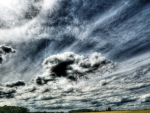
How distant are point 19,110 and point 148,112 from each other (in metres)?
166

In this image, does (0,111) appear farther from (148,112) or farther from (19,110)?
(148,112)

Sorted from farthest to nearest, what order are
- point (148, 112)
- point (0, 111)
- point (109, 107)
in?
1. point (0, 111)
2. point (109, 107)
3. point (148, 112)

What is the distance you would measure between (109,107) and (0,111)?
418 feet

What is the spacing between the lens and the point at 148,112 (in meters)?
69.0

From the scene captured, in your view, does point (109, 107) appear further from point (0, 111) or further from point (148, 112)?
point (0, 111)

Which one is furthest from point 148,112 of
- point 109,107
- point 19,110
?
point 19,110

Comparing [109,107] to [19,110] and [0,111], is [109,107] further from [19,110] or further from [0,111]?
[0,111]

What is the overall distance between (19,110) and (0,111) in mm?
21206

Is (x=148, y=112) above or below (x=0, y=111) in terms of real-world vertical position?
below

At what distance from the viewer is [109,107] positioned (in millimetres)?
148250

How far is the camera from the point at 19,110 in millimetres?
194000

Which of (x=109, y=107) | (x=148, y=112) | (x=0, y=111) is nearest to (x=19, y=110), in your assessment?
(x=0, y=111)

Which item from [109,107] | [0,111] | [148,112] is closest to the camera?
[148,112]

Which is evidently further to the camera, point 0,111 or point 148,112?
point 0,111
